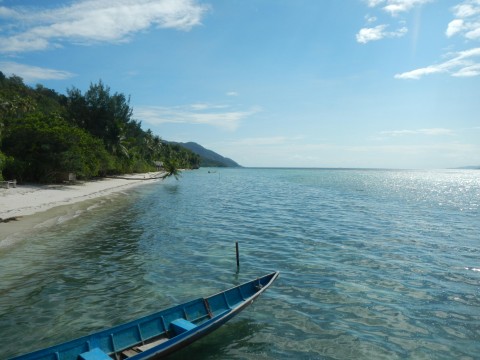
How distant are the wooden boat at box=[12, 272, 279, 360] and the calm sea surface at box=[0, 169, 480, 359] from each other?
67cm

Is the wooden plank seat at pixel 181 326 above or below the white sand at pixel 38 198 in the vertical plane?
below

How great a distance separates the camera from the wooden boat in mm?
7078

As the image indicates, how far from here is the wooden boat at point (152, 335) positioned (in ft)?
23.2

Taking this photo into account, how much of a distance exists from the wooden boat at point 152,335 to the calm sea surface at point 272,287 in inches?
26.3

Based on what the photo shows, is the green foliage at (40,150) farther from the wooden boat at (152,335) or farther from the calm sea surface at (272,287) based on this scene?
the wooden boat at (152,335)

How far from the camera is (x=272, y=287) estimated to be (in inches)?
519

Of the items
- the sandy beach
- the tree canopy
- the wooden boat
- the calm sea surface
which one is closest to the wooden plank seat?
the wooden boat

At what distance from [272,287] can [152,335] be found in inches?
232

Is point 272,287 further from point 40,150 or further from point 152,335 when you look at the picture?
point 40,150

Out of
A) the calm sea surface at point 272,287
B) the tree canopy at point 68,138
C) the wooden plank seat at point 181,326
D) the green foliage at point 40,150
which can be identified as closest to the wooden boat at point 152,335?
the wooden plank seat at point 181,326

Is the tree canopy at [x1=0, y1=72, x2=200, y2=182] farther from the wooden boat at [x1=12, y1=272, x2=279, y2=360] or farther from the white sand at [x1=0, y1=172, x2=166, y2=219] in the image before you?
the wooden boat at [x1=12, y1=272, x2=279, y2=360]

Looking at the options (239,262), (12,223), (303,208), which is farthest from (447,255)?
(12,223)

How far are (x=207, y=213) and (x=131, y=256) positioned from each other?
53.9 feet

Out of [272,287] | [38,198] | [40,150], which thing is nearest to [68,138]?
[40,150]
